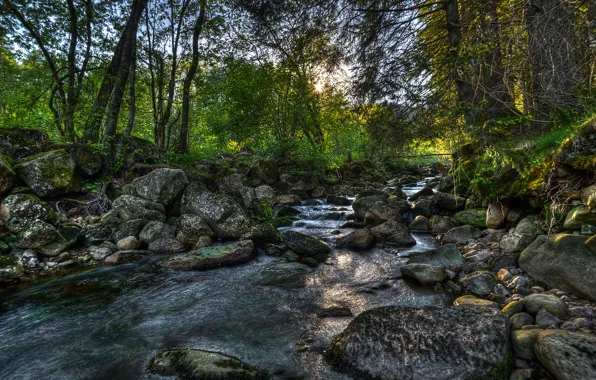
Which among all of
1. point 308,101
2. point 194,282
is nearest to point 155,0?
point 308,101

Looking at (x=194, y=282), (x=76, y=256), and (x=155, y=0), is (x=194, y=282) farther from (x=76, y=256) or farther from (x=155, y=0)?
(x=155, y=0)

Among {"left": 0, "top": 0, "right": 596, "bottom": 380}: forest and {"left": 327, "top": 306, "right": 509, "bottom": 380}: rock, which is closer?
{"left": 327, "top": 306, "right": 509, "bottom": 380}: rock

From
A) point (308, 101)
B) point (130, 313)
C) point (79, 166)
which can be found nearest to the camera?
point (130, 313)

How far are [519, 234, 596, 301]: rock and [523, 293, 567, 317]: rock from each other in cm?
37

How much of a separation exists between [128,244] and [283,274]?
3.33 metres

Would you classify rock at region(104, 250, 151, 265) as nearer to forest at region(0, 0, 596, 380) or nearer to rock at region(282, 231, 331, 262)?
forest at region(0, 0, 596, 380)

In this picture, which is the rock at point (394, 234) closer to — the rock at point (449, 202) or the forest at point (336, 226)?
the forest at point (336, 226)

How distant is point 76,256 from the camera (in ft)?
16.6

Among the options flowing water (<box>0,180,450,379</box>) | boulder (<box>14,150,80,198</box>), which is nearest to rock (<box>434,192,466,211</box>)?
flowing water (<box>0,180,450,379</box>)

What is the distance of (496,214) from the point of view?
16.6ft

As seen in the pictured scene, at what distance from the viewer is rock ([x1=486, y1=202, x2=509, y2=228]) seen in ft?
16.3

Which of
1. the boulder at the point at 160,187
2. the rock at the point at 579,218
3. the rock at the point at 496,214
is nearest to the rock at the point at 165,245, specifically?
the boulder at the point at 160,187

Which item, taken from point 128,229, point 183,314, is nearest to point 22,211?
point 128,229

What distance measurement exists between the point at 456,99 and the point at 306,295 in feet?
13.6
